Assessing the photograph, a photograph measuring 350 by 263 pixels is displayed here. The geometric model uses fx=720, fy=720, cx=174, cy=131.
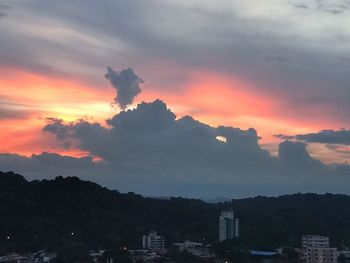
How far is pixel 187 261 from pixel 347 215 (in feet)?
111

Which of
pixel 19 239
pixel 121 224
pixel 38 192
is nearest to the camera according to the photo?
pixel 19 239

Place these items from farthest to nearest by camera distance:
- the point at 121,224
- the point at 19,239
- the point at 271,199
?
the point at 271,199, the point at 121,224, the point at 19,239

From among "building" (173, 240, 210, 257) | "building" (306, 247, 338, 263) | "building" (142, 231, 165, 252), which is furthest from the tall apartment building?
"building" (142, 231, 165, 252)

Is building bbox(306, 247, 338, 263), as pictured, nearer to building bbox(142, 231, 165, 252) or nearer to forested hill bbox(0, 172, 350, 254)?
forested hill bbox(0, 172, 350, 254)

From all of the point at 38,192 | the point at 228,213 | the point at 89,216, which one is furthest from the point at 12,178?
the point at 228,213

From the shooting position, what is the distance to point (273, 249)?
5488 cm

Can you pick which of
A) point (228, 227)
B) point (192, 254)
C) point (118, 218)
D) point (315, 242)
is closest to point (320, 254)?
point (315, 242)

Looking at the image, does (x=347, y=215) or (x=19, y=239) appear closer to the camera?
(x=19, y=239)

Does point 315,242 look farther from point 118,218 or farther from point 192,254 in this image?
point 118,218

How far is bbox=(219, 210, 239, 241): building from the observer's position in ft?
202

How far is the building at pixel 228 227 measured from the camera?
202 ft

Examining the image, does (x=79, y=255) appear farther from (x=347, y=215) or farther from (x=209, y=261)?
(x=347, y=215)

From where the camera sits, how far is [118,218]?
65.2 meters

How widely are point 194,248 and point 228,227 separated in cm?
917
